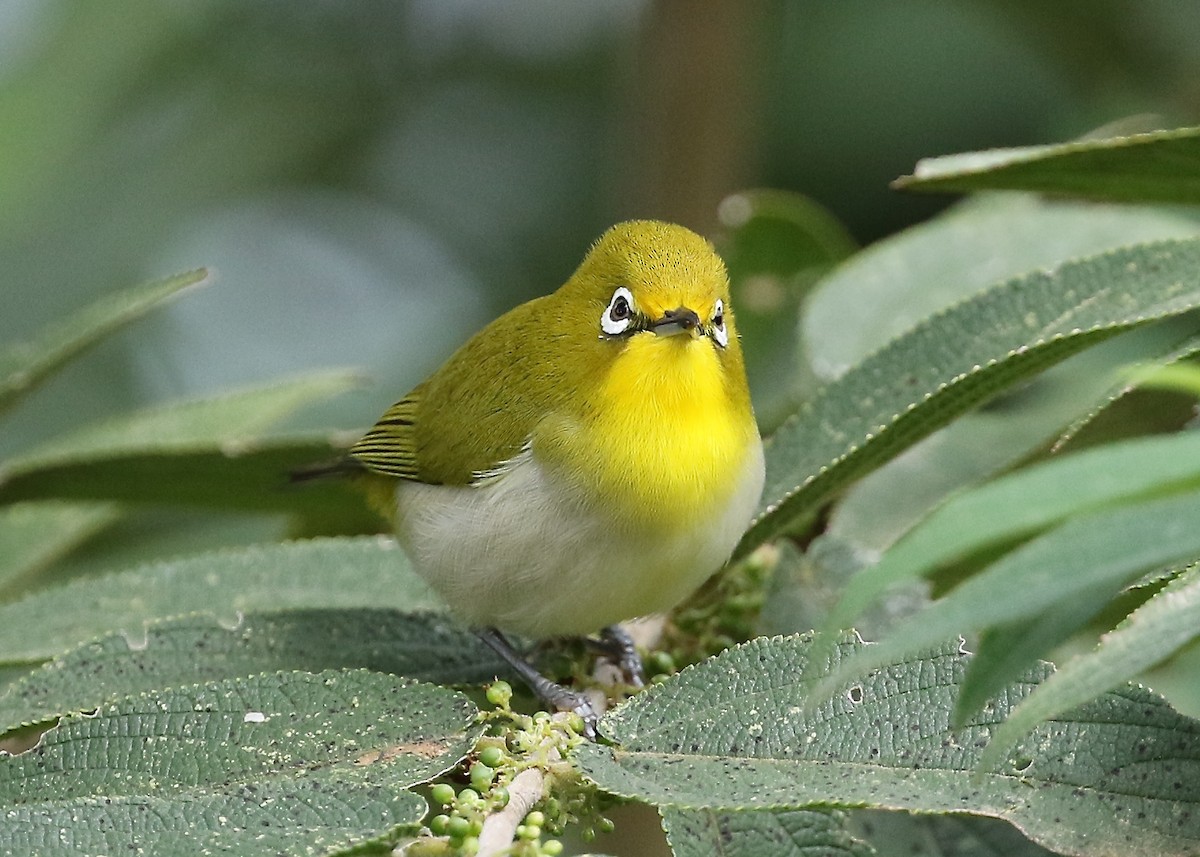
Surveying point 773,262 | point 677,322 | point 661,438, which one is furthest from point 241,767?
point 773,262

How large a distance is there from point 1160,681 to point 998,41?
10.8ft

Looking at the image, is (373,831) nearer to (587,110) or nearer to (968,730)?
(968,730)

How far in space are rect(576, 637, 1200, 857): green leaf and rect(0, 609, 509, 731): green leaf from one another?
71 centimetres

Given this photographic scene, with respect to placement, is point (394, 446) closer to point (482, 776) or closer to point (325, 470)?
point (325, 470)

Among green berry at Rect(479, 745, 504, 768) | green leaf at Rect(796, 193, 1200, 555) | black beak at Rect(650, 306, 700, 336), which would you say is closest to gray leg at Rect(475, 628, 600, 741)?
green berry at Rect(479, 745, 504, 768)

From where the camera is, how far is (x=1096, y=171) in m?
2.35

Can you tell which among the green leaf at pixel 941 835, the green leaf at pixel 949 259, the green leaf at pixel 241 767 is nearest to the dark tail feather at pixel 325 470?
the green leaf at pixel 949 259

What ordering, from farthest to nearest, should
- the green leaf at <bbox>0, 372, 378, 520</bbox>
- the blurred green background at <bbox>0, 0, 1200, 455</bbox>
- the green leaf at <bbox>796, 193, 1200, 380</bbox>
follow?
the blurred green background at <bbox>0, 0, 1200, 455</bbox> < the green leaf at <bbox>796, 193, 1200, 380</bbox> < the green leaf at <bbox>0, 372, 378, 520</bbox>

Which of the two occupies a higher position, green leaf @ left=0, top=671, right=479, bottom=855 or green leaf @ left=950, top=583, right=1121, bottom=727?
green leaf @ left=950, top=583, right=1121, bottom=727

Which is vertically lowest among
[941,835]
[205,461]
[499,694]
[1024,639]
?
[941,835]

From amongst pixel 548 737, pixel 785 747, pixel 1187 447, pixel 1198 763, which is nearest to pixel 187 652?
pixel 548 737

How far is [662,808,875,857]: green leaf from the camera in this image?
178cm

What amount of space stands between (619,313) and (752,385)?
129 centimetres

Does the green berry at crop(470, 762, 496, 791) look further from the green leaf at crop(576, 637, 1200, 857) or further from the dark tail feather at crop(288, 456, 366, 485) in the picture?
the dark tail feather at crop(288, 456, 366, 485)
